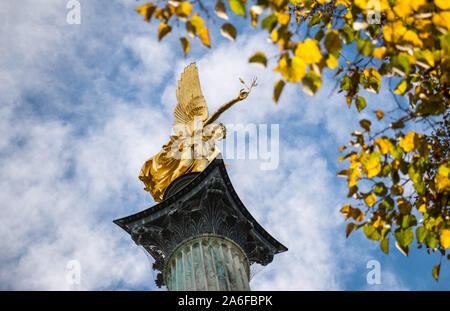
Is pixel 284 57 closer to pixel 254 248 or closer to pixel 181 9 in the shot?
pixel 181 9

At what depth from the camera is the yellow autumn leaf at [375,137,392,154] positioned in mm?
8062

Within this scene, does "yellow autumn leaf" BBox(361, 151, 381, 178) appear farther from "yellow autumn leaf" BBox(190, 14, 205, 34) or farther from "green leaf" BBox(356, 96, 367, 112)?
"yellow autumn leaf" BBox(190, 14, 205, 34)

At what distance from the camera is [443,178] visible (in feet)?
26.9

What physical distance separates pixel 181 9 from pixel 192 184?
36.4 feet

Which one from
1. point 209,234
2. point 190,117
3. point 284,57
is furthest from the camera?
point 190,117

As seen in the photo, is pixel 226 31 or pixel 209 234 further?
pixel 209 234

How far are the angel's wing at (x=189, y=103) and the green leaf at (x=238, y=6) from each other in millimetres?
15103

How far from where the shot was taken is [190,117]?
2281 centimetres

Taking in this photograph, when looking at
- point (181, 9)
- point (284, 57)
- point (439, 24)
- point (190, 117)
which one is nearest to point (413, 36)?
point (439, 24)

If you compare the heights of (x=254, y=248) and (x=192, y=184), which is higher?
(x=192, y=184)

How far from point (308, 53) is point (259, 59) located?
2.26 feet

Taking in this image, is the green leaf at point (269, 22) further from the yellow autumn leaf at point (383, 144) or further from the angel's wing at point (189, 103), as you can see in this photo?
the angel's wing at point (189, 103)

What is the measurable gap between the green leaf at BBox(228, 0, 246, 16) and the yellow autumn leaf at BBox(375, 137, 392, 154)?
2.72 meters

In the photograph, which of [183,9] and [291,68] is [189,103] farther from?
[291,68]
